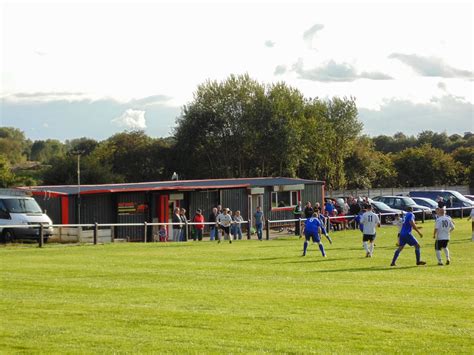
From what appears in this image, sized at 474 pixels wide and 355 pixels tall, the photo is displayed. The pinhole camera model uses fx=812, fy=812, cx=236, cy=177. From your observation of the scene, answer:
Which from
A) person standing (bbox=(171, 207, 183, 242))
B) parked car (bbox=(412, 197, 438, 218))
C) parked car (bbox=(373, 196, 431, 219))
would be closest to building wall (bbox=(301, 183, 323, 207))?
parked car (bbox=(373, 196, 431, 219))

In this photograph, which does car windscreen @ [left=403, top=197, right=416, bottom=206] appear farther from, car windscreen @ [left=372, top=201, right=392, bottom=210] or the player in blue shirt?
the player in blue shirt

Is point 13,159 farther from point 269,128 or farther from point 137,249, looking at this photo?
point 137,249

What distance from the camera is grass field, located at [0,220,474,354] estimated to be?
39.6 feet

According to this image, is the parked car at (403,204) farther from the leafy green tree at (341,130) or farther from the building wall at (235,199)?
the leafy green tree at (341,130)

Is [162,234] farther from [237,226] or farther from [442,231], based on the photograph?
[442,231]

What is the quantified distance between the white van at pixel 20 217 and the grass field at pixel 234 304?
8070mm

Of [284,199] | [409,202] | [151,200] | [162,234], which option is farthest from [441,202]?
[162,234]

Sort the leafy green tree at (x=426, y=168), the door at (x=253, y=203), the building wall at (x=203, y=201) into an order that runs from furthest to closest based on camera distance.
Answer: the leafy green tree at (x=426, y=168)
the door at (x=253, y=203)
the building wall at (x=203, y=201)

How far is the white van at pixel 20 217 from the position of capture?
34781 millimetres

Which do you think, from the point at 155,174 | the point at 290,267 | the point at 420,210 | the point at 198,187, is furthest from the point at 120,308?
the point at 155,174

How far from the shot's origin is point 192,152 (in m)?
74.8

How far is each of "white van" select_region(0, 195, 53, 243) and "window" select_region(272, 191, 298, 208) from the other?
1778cm

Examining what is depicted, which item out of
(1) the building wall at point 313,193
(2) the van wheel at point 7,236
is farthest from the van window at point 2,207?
(1) the building wall at point 313,193

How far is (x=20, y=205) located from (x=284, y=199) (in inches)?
774
